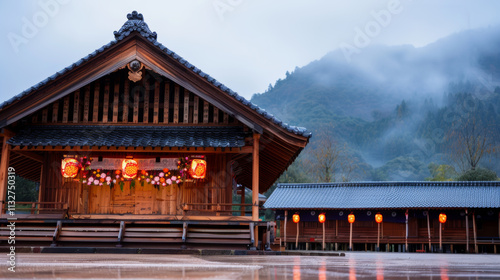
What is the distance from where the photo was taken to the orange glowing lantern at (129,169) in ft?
48.1

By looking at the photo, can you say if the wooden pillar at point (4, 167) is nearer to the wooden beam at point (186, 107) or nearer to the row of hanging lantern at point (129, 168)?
the row of hanging lantern at point (129, 168)

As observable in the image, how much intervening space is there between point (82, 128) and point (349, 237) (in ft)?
90.0

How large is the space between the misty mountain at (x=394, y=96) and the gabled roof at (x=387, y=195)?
49.4 m

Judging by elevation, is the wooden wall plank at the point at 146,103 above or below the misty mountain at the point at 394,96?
below

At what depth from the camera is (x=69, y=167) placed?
14695mm

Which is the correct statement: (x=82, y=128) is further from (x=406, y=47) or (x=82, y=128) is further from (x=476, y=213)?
(x=406, y=47)

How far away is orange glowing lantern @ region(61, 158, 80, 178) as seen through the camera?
48.2ft

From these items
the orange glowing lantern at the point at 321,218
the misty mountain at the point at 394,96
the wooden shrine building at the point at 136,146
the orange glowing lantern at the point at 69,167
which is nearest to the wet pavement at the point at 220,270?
the wooden shrine building at the point at 136,146

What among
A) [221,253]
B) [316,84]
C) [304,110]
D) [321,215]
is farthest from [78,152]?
[316,84]

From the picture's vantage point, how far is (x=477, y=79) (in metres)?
131

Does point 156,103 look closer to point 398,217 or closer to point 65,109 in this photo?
point 65,109

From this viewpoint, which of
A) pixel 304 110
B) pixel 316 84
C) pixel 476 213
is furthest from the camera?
pixel 316 84

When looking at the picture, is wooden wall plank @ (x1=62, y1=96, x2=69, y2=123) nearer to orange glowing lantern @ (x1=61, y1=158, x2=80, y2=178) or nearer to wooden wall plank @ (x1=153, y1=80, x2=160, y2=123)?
orange glowing lantern @ (x1=61, y1=158, x2=80, y2=178)

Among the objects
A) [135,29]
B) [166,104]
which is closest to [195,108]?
[166,104]
